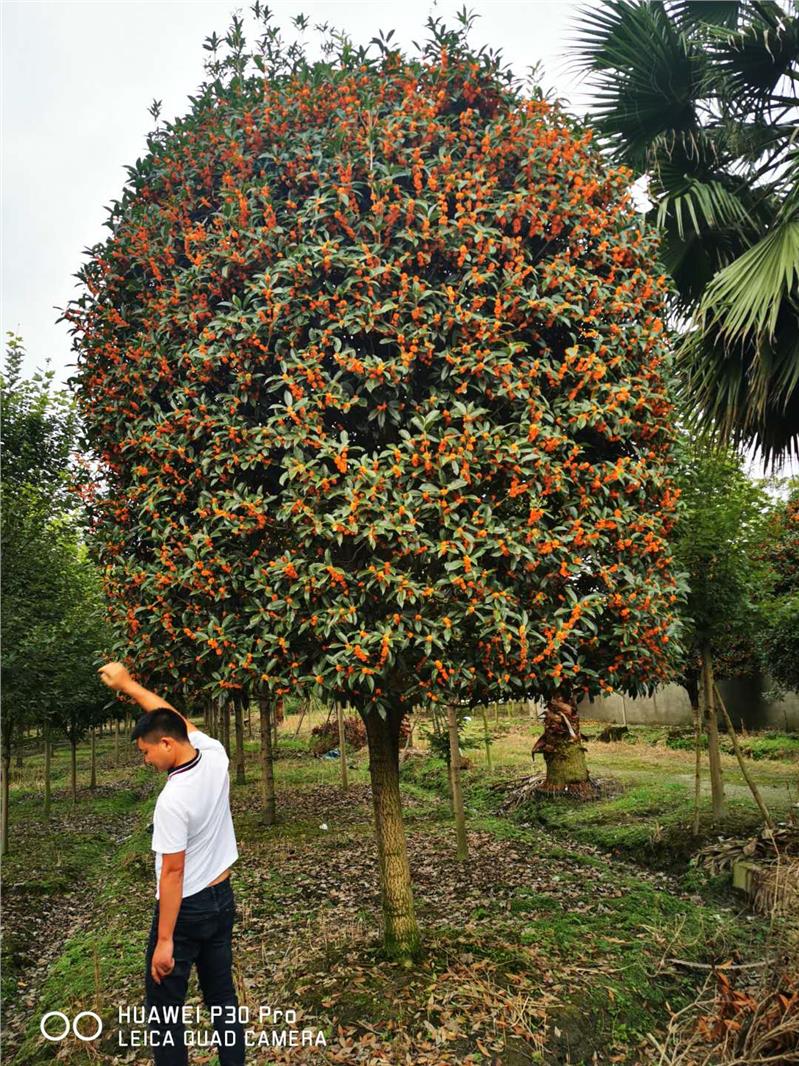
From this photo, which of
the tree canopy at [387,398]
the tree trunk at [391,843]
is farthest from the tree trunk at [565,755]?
the tree canopy at [387,398]

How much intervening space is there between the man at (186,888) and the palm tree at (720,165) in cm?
655

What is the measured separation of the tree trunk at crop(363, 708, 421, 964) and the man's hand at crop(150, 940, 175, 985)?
7.60 feet

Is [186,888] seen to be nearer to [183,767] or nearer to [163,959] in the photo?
[163,959]

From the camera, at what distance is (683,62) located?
8.21m

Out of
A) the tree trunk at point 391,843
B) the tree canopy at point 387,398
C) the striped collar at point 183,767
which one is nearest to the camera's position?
the striped collar at point 183,767

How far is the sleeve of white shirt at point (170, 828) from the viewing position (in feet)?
11.6

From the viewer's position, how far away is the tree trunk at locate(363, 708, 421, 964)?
→ 5.67 m

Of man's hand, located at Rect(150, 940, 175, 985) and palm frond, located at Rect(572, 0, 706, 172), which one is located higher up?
palm frond, located at Rect(572, 0, 706, 172)

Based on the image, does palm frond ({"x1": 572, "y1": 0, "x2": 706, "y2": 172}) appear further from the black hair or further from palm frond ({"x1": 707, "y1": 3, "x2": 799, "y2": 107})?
the black hair

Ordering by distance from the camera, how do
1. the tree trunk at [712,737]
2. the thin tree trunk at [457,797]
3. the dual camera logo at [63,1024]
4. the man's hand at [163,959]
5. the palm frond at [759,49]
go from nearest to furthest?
the man's hand at [163,959] → the dual camera logo at [63,1024] → the palm frond at [759,49] → the thin tree trunk at [457,797] → the tree trunk at [712,737]

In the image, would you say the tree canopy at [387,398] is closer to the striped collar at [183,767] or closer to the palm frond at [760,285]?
the striped collar at [183,767]

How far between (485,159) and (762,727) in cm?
1947

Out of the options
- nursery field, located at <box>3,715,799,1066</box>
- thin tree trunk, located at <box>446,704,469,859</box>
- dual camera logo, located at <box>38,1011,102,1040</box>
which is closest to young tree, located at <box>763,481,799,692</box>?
nursery field, located at <box>3,715,799,1066</box>

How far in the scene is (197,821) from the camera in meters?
3.71
